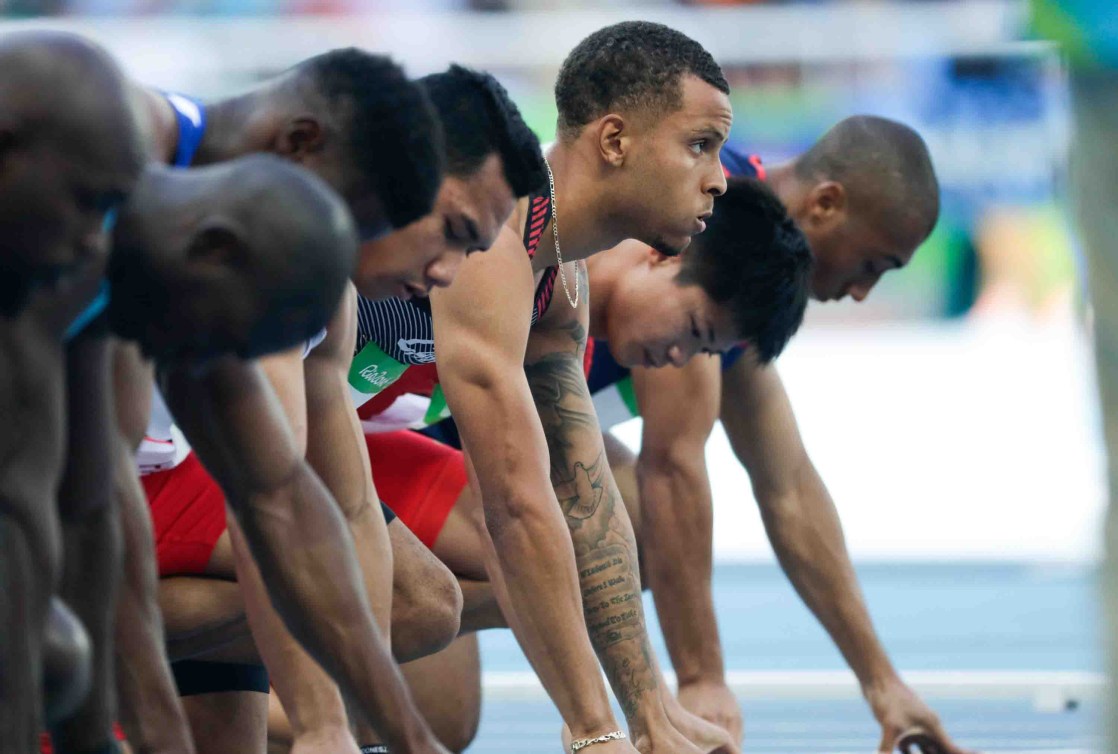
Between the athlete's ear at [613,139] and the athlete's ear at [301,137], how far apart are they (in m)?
1.13

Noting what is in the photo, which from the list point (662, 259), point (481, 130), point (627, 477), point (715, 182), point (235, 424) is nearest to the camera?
point (235, 424)

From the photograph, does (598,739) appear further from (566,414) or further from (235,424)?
(235,424)

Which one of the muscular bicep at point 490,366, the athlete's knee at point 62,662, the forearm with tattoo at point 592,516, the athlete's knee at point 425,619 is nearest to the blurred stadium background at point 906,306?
the forearm with tattoo at point 592,516

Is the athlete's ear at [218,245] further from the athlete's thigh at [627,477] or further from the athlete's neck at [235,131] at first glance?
the athlete's thigh at [627,477]

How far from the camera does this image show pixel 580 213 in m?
3.46

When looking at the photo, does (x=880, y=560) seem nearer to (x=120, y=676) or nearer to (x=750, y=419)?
(x=750, y=419)

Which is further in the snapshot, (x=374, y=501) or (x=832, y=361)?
(x=832, y=361)

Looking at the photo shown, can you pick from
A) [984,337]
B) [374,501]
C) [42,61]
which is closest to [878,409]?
[984,337]

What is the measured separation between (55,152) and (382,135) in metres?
0.67

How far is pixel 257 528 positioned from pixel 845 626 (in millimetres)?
2472

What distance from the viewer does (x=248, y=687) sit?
3604mm

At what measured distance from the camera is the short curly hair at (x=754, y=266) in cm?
378

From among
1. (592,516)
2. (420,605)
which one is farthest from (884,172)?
(420,605)

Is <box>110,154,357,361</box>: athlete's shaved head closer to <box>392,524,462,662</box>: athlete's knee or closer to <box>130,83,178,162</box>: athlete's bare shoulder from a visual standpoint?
<box>130,83,178,162</box>: athlete's bare shoulder
